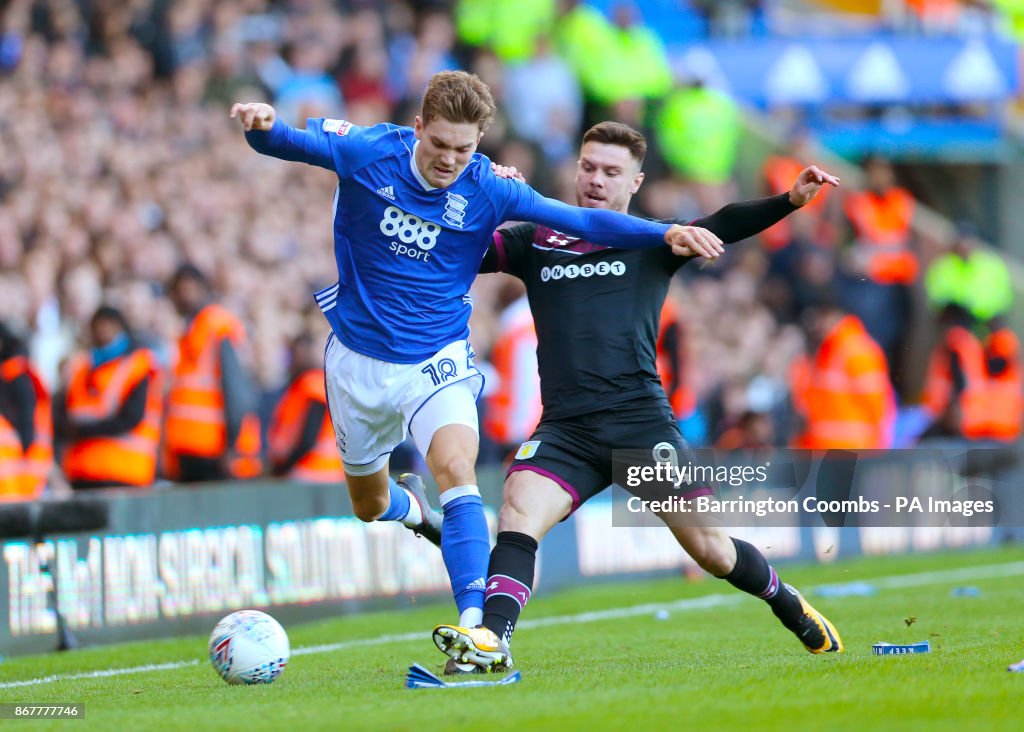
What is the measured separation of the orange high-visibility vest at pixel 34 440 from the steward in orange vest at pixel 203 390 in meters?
1.23

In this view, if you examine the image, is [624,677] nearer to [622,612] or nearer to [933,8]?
[622,612]

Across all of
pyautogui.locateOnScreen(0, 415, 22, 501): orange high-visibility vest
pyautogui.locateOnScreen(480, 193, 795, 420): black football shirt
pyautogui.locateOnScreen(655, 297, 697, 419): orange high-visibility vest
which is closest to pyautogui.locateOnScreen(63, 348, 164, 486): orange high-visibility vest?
pyautogui.locateOnScreen(0, 415, 22, 501): orange high-visibility vest

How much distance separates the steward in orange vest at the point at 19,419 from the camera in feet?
35.2

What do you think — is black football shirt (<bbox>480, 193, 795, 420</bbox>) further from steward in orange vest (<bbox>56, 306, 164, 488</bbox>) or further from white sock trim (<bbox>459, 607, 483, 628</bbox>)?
steward in orange vest (<bbox>56, 306, 164, 488</bbox>)

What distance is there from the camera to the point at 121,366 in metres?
11.4

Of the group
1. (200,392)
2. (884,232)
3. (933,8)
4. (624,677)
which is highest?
(933,8)

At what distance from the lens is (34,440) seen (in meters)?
10.9

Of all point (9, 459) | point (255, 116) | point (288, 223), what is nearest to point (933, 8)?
point (288, 223)

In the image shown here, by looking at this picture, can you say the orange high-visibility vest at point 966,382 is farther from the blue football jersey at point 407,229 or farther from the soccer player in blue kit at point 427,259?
the blue football jersey at point 407,229

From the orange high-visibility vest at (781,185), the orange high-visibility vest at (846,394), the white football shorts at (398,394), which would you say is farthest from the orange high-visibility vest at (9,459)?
the orange high-visibility vest at (781,185)

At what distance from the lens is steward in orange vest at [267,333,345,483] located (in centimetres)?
1257

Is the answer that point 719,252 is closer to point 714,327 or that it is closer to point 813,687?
point 813,687

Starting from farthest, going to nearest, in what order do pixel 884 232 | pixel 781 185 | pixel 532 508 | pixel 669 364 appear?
pixel 781 185 → pixel 884 232 → pixel 669 364 → pixel 532 508

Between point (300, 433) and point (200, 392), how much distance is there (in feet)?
2.82
